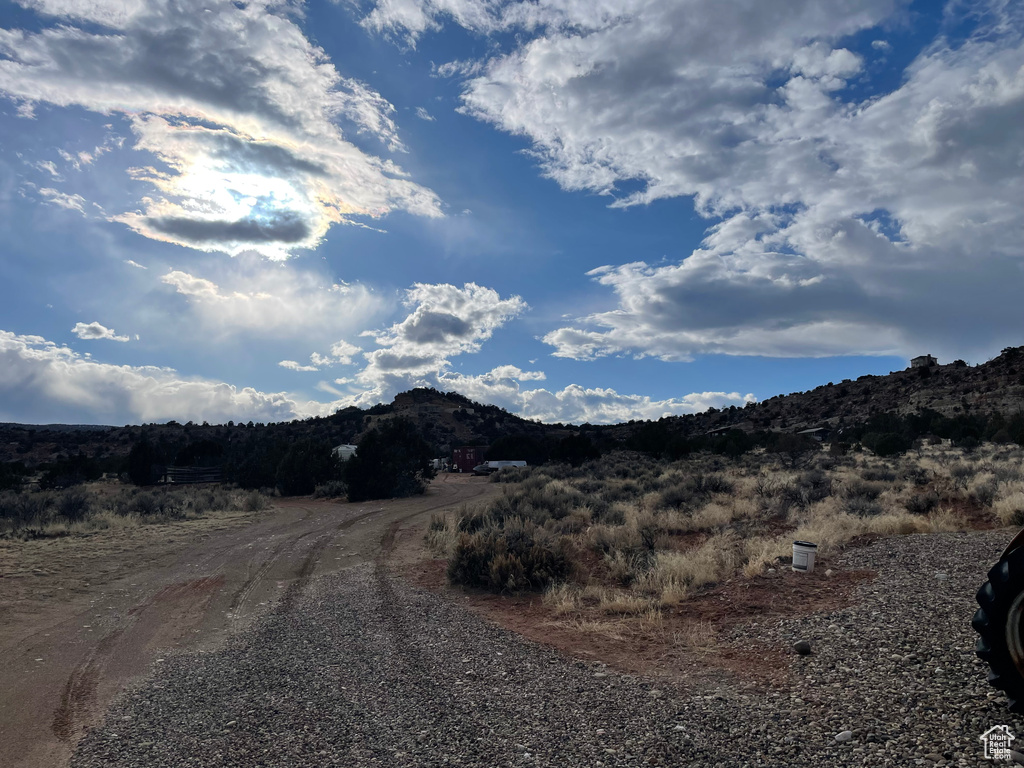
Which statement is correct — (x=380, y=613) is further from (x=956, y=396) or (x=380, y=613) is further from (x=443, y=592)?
(x=956, y=396)

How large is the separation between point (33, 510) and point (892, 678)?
963 inches

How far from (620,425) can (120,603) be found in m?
92.8

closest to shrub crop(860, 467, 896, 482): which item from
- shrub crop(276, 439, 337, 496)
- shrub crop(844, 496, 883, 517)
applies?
shrub crop(844, 496, 883, 517)

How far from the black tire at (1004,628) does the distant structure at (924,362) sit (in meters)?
78.1

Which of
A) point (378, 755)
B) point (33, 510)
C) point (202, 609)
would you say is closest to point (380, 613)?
point (202, 609)

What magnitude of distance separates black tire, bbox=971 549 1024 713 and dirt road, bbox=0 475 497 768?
23.4ft

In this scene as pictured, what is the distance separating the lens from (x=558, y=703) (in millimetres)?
5598

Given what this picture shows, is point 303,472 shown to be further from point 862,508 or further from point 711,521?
point 862,508

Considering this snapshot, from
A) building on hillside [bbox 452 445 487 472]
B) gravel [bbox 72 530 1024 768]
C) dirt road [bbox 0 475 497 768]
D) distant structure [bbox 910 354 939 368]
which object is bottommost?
dirt road [bbox 0 475 497 768]

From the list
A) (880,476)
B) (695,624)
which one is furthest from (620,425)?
(695,624)

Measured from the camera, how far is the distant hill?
5397 cm

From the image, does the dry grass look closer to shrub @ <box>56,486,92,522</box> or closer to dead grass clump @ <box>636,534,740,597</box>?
dead grass clump @ <box>636,534,740,597</box>

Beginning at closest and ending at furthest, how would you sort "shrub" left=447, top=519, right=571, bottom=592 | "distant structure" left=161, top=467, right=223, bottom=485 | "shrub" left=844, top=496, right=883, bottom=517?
"shrub" left=447, top=519, right=571, bottom=592
"shrub" left=844, top=496, right=883, bottom=517
"distant structure" left=161, top=467, right=223, bottom=485

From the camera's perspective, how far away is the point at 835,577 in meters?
9.21
